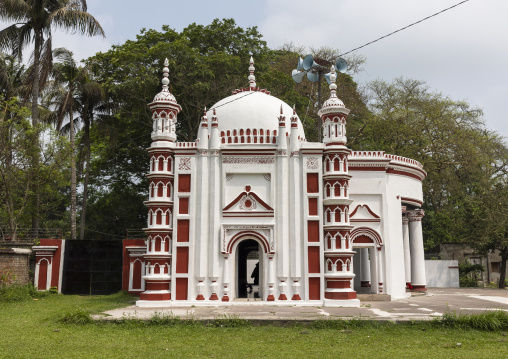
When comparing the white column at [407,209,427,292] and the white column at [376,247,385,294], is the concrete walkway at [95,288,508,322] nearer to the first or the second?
the white column at [376,247,385,294]

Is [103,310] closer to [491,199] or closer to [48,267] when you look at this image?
[48,267]

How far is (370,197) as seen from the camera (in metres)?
18.5

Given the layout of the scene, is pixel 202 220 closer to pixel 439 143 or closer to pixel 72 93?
pixel 72 93

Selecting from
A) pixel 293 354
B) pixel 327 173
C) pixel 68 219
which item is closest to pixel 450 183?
pixel 327 173

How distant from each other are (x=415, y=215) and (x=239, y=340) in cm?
1407

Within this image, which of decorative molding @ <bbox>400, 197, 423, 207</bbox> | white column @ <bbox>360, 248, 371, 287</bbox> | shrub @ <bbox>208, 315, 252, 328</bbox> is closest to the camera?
shrub @ <bbox>208, 315, 252, 328</bbox>

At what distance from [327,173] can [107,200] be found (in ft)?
59.6

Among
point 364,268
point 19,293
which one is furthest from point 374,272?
point 19,293

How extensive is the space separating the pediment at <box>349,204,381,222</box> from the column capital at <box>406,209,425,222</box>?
159 inches

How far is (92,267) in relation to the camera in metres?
20.6

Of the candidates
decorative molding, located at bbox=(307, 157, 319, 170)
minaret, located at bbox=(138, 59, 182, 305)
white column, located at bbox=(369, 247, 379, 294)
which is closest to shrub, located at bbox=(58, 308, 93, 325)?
minaret, located at bbox=(138, 59, 182, 305)

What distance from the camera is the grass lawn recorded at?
28.0ft

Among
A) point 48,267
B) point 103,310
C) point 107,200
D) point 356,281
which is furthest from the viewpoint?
point 107,200

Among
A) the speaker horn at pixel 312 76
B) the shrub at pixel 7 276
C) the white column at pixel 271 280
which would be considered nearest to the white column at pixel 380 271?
the white column at pixel 271 280
